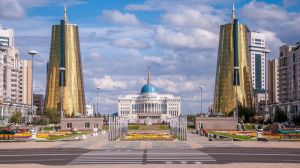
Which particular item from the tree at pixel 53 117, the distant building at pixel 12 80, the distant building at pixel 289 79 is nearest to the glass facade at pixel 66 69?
the distant building at pixel 12 80

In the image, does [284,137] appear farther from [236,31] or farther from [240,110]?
[236,31]

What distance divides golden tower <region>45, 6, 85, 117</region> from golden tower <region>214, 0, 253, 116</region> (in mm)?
42220

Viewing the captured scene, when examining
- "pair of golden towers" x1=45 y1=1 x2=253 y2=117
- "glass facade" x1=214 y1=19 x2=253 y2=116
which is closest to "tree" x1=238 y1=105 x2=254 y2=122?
"pair of golden towers" x1=45 y1=1 x2=253 y2=117

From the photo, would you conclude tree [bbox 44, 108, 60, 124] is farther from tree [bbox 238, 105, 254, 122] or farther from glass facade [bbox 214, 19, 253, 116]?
glass facade [bbox 214, 19, 253, 116]

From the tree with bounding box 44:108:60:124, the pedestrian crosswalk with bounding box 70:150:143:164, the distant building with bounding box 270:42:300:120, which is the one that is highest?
the distant building with bounding box 270:42:300:120

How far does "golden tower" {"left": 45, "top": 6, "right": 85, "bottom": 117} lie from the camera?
16712 cm

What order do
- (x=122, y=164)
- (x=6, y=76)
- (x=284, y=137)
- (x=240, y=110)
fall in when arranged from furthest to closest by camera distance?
(x=6, y=76) < (x=240, y=110) < (x=284, y=137) < (x=122, y=164)

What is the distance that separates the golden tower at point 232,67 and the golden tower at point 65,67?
42220 millimetres

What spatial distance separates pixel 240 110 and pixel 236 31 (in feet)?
82.8

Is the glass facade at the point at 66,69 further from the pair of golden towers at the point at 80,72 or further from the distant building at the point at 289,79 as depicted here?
the distant building at the point at 289,79

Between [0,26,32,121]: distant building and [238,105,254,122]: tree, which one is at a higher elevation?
[0,26,32,121]: distant building

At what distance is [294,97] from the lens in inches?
6570

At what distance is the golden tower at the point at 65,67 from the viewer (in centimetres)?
16712

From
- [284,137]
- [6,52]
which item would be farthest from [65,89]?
[284,137]
